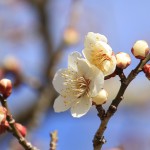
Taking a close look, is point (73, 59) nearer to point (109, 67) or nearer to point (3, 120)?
point (109, 67)

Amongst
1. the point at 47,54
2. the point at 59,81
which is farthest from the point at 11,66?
the point at 59,81

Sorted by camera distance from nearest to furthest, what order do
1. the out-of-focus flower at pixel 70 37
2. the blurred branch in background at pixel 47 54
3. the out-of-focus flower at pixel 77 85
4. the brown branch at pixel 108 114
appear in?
the brown branch at pixel 108 114 → the out-of-focus flower at pixel 77 85 → the blurred branch in background at pixel 47 54 → the out-of-focus flower at pixel 70 37

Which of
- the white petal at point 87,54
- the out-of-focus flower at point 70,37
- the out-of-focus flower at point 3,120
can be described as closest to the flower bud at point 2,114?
the out-of-focus flower at point 3,120

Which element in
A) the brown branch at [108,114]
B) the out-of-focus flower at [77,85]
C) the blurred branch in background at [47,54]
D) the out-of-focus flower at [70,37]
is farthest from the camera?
the out-of-focus flower at [70,37]

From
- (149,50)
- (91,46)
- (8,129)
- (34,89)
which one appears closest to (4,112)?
(8,129)

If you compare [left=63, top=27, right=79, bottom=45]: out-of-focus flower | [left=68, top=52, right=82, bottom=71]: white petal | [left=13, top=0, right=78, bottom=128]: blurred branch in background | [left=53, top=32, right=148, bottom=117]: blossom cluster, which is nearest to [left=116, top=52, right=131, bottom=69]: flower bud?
[left=53, top=32, right=148, bottom=117]: blossom cluster

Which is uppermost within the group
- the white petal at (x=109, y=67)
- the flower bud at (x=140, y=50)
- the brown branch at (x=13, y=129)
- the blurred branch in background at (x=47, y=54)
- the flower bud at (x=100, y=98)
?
the flower bud at (x=140, y=50)

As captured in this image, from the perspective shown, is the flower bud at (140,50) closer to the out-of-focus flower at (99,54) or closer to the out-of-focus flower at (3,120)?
the out-of-focus flower at (99,54)

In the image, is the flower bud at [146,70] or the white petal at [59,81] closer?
the flower bud at [146,70]
